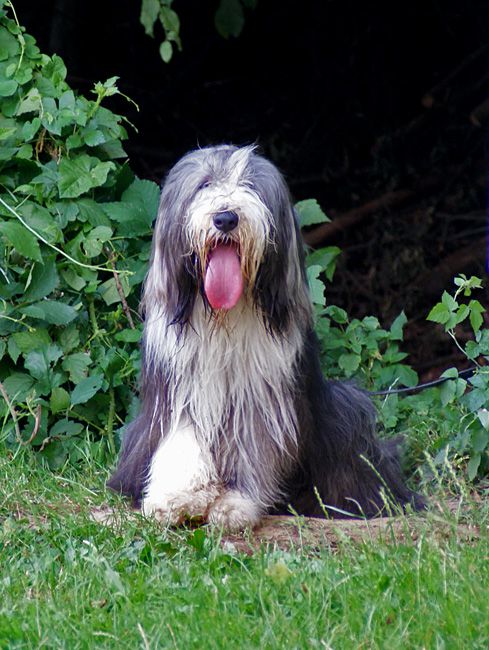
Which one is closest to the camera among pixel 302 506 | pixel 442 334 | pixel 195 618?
pixel 195 618

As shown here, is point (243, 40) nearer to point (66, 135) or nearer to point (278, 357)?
point (66, 135)

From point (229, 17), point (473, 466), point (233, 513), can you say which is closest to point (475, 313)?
point (473, 466)

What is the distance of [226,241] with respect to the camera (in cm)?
376

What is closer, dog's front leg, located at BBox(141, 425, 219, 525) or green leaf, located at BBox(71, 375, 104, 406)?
dog's front leg, located at BBox(141, 425, 219, 525)

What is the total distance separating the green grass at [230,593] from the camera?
2.73m

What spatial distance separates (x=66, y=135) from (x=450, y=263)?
342 centimetres

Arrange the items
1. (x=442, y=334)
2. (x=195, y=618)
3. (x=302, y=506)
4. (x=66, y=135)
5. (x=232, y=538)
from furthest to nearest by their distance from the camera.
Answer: (x=442, y=334) → (x=66, y=135) → (x=302, y=506) → (x=232, y=538) → (x=195, y=618)

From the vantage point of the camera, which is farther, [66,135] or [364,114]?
[364,114]

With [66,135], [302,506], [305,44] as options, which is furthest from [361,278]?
[302,506]

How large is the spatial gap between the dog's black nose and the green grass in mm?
907

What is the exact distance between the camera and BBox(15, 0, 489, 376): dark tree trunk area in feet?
25.2

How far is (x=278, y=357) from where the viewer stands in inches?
156

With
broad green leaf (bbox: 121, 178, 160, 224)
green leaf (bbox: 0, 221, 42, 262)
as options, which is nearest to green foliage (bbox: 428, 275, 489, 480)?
broad green leaf (bbox: 121, 178, 160, 224)

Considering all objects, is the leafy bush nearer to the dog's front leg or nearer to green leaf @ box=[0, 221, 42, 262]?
green leaf @ box=[0, 221, 42, 262]
